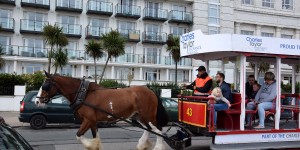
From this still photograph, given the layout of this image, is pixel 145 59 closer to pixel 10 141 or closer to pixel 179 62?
pixel 179 62

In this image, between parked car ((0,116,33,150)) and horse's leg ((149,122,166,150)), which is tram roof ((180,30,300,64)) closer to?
horse's leg ((149,122,166,150))

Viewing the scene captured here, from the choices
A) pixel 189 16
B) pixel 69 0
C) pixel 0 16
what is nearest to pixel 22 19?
pixel 0 16

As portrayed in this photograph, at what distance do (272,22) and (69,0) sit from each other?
1036 inches

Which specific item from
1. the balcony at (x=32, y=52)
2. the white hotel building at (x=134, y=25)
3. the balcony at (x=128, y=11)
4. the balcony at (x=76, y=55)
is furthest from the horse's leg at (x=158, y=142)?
the balcony at (x=128, y=11)

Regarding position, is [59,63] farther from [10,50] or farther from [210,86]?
[210,86]

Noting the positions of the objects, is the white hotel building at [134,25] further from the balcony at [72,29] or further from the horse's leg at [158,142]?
the horse's leg at [158,142]

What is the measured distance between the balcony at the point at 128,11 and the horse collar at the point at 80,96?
32556 millimetres

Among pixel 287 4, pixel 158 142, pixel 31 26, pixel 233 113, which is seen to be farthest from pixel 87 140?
pixel 287 4

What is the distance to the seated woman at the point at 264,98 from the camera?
27.7ft

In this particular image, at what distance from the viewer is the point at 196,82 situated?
29.4 ft

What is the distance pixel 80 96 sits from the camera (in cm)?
766

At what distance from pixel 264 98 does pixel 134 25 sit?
110 ft

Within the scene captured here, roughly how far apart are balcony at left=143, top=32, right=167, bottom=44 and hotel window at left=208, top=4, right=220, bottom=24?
6.33m

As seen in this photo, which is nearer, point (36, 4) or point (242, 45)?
point (242, 45)
